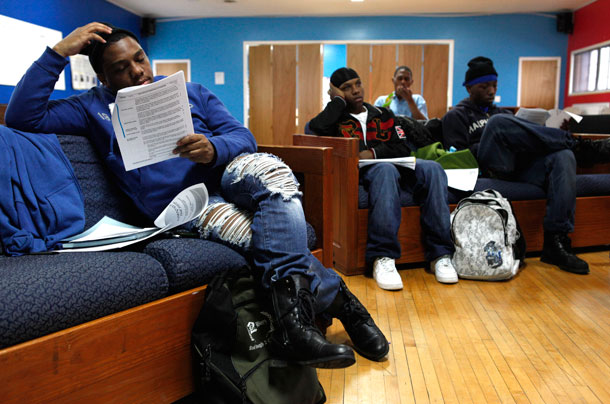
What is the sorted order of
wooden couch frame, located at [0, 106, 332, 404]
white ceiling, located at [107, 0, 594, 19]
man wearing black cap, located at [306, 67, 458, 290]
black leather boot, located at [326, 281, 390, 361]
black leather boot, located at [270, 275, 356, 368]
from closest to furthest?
1. wooden couch frame, located at [0, 106, 332, 404]
2. black leather boot, located at [270, 275, 356, 368]
3. black leather boot, located at [326, 281, 390, 361]
4. man wearing black cap, located at [306, 67, 458, 290]
5. white ceiling, located at [107, 0, 594, 19]

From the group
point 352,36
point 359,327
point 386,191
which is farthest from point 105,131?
point 352,36

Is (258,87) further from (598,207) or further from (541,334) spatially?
(541,334)

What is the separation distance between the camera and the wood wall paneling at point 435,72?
7.27 m

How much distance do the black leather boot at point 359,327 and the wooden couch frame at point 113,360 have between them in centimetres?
48

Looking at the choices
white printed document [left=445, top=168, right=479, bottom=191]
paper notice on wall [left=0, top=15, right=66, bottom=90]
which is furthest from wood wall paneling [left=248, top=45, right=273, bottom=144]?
white printed document [left=445, top=168, right=479, bottom=191]

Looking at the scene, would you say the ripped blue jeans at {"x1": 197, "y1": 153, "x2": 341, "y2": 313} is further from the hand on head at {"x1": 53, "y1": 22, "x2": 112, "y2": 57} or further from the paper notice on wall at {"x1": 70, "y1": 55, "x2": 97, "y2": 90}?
the paper notice on wall at {"x1": 70, "y1": 55, "x2": 97, "y2": 90}

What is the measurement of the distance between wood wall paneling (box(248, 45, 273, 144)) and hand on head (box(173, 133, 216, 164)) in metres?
6.13

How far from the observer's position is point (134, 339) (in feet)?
3.58

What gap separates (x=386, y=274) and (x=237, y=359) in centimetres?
115

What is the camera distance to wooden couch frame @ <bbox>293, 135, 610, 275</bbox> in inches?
91.3

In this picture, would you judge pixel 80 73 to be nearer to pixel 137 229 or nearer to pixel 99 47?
pixel 99 47

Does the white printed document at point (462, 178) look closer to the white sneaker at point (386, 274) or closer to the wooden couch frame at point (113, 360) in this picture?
the white sneaker at point (386, 274)

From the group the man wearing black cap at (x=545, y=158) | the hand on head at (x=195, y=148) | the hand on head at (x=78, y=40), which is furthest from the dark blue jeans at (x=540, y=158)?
the hand on head at (x=78, y=40)

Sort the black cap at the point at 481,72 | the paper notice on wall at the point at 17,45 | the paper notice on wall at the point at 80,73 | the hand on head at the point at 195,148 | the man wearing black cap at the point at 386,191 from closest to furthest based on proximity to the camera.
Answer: the hand on head at the point at 195,148 → the man wearing black cap at the point at 386,191 → the black cap at the point at 481,72 → the paper notice on wall at the point at 17,45 → the paper notice on wall at the point at 80,73
